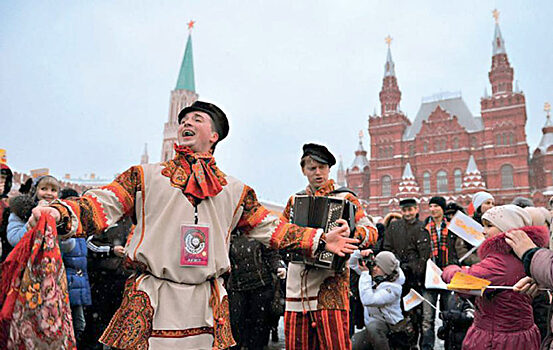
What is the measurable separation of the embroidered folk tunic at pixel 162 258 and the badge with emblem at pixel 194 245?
27mm

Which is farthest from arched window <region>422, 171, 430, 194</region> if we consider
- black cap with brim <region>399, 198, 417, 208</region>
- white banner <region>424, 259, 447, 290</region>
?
white banner <region>424, 259, 447, 290</region>

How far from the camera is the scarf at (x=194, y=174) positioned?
242 centimetres

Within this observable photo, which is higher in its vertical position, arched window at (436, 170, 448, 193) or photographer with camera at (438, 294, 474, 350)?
arched window at (436, 170, 448, 193)

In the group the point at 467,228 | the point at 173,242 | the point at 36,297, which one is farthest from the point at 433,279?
the point at 36,297

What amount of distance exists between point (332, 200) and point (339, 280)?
75cm

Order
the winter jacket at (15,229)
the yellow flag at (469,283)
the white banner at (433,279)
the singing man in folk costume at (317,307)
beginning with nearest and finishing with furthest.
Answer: the yellow flag at (469,283)
the singing man in folk costume at (317,307)
the white banner at (433,279)
the winter jacket at (15,229)

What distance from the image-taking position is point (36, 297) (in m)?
1.71

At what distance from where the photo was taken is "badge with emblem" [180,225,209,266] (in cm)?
226

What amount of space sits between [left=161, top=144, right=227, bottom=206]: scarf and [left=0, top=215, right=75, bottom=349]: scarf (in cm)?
76

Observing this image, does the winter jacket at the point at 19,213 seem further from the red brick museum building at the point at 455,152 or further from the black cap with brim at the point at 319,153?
the red brick museum building at the point at 455,152

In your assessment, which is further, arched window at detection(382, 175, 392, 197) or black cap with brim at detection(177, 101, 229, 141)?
arched window at detection(382, 175, 392, 197)

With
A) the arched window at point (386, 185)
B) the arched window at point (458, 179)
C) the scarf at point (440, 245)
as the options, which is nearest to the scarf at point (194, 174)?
the scarf at point (440, 245)

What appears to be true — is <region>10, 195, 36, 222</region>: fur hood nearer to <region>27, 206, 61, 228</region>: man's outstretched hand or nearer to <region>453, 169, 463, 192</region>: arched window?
<region>27, 206, 61, 228</region>: man's outstretched hand

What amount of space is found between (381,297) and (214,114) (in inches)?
122
